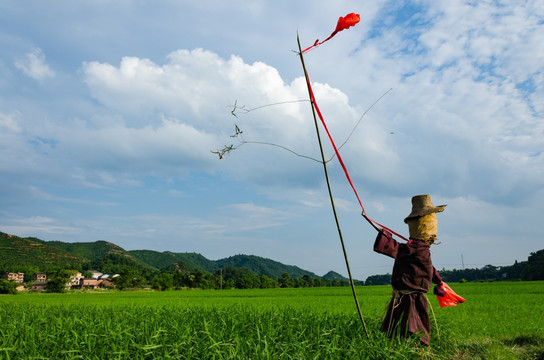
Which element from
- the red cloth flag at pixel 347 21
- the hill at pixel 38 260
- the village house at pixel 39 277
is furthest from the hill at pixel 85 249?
the red cloth flag at pixel 347 21

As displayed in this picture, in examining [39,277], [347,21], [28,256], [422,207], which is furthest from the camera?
[28,256]

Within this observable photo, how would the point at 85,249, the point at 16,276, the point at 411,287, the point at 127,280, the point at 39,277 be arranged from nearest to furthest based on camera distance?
the point at 411,287
the point at 127,280
the point at 16,276
the point at 39,277
the point at 85,249

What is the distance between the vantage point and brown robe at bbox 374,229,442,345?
4.39 meters

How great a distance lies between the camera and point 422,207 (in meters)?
4.59

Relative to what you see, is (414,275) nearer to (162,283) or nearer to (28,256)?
(162,283)

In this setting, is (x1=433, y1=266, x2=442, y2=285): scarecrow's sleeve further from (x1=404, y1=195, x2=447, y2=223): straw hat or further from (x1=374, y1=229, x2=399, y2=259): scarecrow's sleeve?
(x1=374, y1=229, x2=399, y2=259): scarecrow's sleeve

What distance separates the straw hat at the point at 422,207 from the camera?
4.48 meters

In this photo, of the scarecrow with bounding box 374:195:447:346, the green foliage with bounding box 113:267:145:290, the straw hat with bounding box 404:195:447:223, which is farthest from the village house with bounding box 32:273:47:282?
the straw hat with bounding box 404:195:447:223

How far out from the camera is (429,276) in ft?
14.7

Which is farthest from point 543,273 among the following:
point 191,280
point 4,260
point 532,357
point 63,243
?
point 63,243

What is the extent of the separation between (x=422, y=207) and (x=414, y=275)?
81cm

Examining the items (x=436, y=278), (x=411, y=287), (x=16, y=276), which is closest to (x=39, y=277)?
(x=16, y=276)

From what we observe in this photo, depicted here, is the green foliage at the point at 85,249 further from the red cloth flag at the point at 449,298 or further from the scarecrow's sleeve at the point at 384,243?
the scarecrow's sleeve at the point at 384,243

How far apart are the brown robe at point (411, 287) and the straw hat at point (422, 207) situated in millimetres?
327
